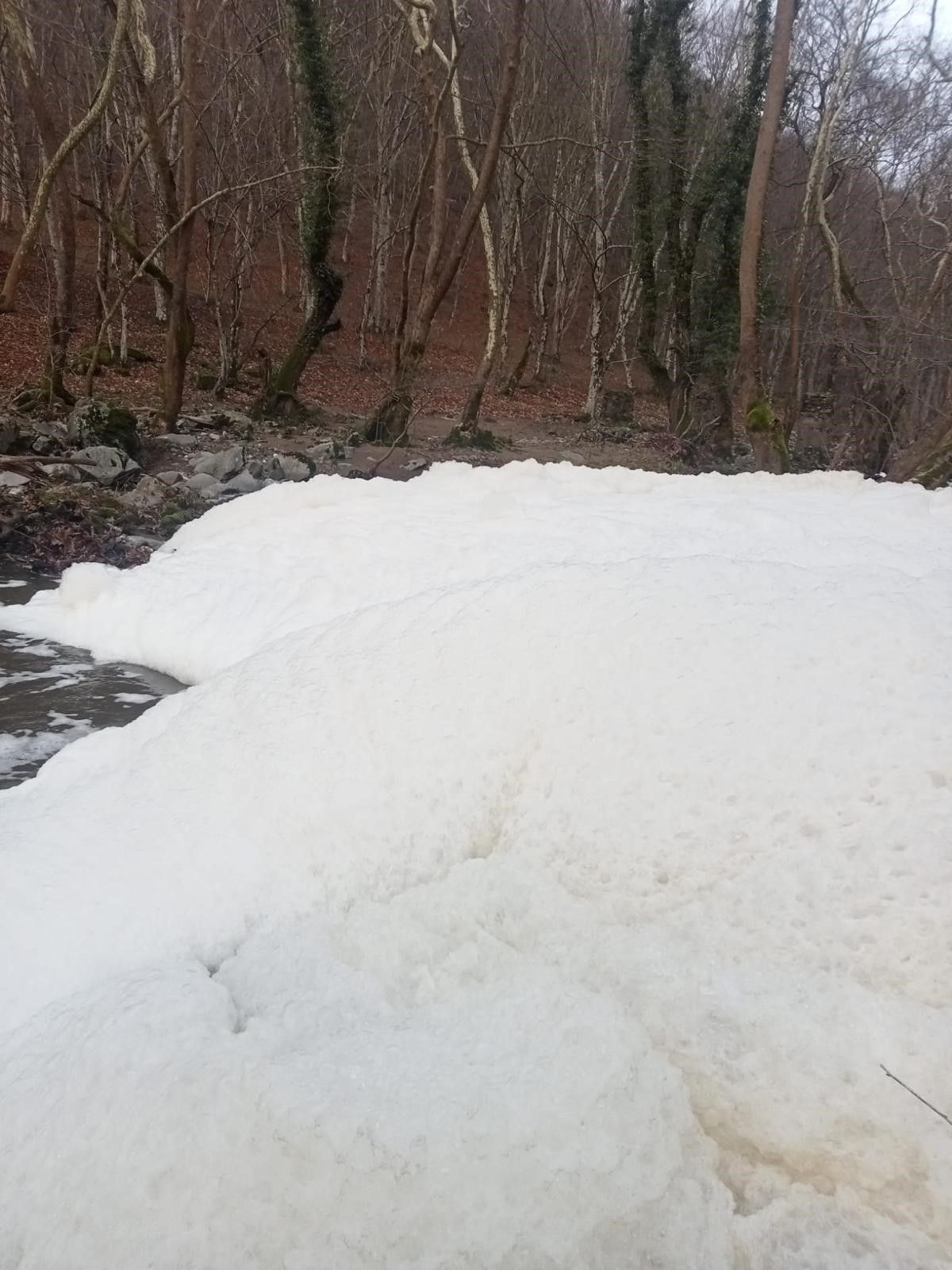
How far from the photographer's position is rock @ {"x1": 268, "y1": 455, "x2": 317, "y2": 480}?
30.8ft

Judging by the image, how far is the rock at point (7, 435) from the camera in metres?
8.70

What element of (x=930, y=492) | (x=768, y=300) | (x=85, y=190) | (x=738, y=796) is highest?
(x=85, y=190)

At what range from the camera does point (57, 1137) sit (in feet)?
5.72

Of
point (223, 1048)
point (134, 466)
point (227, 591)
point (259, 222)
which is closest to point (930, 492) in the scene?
point (227, 591)

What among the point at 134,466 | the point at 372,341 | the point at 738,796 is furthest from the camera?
the point at 372,341

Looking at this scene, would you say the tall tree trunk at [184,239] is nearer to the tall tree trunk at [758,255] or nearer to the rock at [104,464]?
the rock at [104,464]

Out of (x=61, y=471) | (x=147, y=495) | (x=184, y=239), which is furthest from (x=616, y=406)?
(x=61, y=471)

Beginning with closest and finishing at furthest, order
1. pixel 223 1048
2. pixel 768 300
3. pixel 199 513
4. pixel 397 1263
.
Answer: pixel 397 1263
pixel 223 1048
pixel 199 513
pixel 768 300

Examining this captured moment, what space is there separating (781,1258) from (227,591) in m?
4.34

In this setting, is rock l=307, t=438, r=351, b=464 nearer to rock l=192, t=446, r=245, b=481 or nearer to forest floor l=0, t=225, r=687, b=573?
forest floor l=0, t=225, r=687, b=573

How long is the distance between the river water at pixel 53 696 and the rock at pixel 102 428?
16.2 feet

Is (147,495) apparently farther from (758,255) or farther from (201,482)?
(758,255)

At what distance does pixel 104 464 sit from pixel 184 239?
134 inches

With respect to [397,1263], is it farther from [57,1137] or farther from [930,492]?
[930,492]
